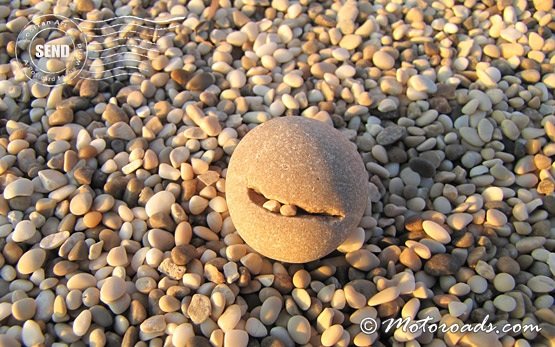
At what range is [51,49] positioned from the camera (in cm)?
196

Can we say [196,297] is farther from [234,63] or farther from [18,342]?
[234,63]

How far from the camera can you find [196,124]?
1.78m

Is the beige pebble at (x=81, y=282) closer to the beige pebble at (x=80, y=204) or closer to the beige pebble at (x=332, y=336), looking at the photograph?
the beige pebble at (x=80, y=204)

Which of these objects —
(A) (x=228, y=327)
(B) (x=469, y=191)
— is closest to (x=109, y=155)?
(A) (x=228, y=327)

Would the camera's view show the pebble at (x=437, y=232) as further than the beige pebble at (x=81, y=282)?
Yes

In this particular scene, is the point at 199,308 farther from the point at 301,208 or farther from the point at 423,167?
the point at 423,167

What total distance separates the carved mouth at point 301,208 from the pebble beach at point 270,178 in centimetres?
3

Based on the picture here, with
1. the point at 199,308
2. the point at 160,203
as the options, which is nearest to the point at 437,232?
the point at 199,308

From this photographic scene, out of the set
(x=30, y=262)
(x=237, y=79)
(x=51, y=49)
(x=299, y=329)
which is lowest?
(x=299, y=329)

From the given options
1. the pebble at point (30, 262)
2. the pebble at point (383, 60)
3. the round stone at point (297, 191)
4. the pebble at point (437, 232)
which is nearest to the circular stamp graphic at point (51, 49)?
the pebble at point (30, 262)

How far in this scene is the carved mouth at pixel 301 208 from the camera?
1290 mm

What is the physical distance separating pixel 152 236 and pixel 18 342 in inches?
17.6

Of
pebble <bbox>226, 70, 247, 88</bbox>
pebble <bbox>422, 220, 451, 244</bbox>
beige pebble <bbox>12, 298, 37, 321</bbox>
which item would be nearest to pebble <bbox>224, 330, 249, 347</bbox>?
beige pebble <bbox>12, 298, 37, 321</bbox>

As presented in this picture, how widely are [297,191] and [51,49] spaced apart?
133cm
